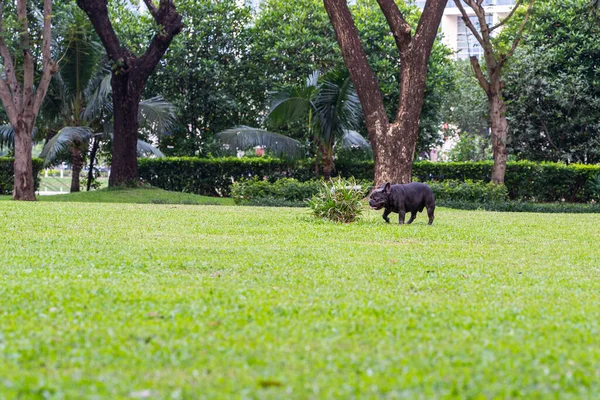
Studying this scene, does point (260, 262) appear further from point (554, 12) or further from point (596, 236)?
point (554, 12)

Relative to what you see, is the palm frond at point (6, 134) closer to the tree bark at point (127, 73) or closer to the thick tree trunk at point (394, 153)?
the tree bark at point (127, 73)

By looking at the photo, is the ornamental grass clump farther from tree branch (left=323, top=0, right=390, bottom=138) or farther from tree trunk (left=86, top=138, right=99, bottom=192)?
tree trunk (left=86, top=138, right=99, bottom=192)

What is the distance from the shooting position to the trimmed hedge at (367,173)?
2559 centimetres

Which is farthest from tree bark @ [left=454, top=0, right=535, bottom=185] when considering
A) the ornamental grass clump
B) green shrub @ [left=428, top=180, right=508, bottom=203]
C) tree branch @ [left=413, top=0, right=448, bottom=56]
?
the ornamental grass clump

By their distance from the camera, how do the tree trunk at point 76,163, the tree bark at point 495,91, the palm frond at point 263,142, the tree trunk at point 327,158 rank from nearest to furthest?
1. the tree bark at point 495,91
2. the tree trunk at point 327,158
3. the palm frond at point 263,142
4. the tree trunk at point 76,163

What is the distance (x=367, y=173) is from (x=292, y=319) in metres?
22.2

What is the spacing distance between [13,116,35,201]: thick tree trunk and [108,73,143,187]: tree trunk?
3.46m

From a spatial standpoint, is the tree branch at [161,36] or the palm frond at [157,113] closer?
the tree branch at [161,36]

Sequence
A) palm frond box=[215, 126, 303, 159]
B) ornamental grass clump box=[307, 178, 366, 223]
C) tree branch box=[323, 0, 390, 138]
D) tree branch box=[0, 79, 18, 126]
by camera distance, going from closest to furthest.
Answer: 1. ornamental grass clump box=[307, 178, 366, 223]
2. tree branch box=[323, 0, 390, 138]
3. tree branch box=[0, 79, 18, 126]
4. palm frond box=[215, 126, 303, 159]

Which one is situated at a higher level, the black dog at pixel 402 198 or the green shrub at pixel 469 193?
the green shrub at pixel 469 193

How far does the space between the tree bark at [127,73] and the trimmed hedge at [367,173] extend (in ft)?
14.4

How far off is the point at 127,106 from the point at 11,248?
50.1 feet

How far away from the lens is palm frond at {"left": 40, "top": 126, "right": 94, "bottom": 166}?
22950mm

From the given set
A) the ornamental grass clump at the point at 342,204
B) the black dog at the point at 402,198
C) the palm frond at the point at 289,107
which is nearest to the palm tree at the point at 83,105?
the palm frond at the point at 289,107
